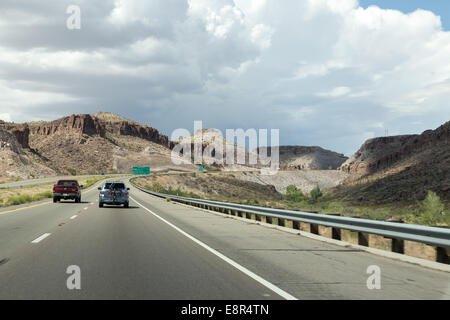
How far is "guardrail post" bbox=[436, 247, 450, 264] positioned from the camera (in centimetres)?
848

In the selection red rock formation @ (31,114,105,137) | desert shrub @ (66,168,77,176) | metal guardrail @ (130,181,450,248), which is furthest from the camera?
red rock formation @ (31,114,105,137)

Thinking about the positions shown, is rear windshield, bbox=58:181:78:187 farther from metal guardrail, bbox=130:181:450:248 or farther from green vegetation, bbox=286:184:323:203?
green vegetation, bbox=286:184:323:203

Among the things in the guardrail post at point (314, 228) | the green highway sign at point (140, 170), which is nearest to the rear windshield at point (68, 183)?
the guardrail post at point (314, 228)

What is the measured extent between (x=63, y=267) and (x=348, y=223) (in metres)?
6.69

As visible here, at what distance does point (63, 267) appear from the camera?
772 cm

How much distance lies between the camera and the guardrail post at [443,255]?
8.48m

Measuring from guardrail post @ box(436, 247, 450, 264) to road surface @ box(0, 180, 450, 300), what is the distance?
637 mm

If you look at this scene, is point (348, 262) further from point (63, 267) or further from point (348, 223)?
point (63, 267)

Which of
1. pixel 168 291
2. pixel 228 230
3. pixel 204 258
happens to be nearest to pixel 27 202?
pixel 228 230

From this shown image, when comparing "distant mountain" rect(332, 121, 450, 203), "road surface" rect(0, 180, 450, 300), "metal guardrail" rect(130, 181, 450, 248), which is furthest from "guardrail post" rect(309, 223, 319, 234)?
"distant mountain" rect(332, 121, 450, 203)

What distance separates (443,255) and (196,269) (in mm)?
4661

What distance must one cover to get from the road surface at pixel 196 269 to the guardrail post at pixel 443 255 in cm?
64
